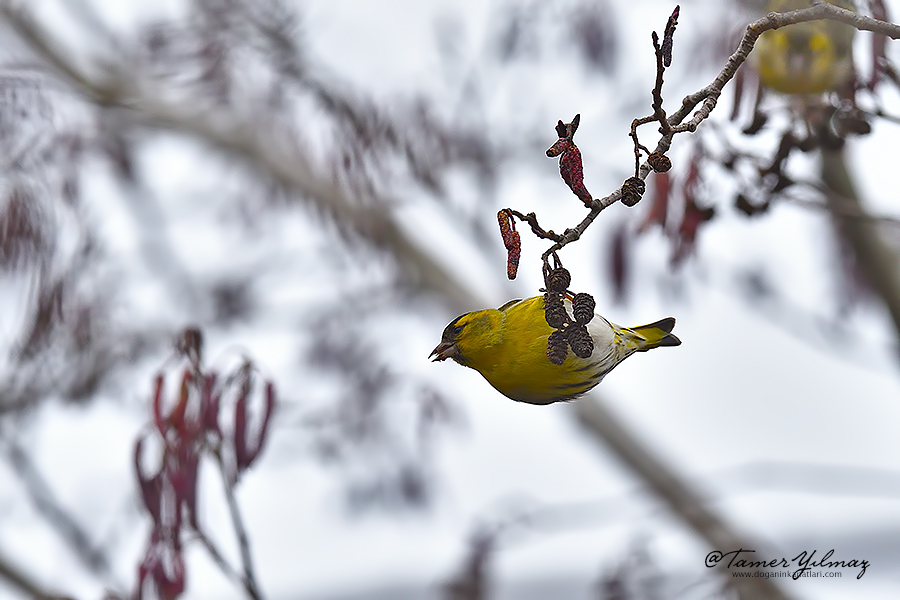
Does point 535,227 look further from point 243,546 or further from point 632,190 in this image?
point 243,546

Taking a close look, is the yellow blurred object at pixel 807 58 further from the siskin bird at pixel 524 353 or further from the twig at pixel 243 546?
the twig at pixel 243 546

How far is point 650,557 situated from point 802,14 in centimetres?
188

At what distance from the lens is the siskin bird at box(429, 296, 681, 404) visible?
4.71ft

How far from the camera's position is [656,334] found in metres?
1.74

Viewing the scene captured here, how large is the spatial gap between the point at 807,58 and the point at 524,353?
75 centimetres

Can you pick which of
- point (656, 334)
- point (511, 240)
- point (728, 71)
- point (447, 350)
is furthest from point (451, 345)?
point (728, 71)

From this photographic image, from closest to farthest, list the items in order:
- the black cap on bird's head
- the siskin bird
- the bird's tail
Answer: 1. the siskin bird
2. the black cap on bird's head
3. the bird's tail

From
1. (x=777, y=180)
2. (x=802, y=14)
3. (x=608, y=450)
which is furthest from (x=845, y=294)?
(x=802, y=14)

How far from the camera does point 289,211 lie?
3996mm

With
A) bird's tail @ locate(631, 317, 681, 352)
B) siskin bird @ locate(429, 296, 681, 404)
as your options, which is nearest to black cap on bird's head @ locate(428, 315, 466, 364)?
siskin bird @ locate(429, 296, 681, 404)

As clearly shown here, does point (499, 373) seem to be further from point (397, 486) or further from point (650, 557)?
point (397, 486)

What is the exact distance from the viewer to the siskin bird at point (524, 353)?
1436 mm

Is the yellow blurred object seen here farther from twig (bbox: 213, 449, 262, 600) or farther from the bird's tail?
twig (bbox: 213, 449, 262, 600)

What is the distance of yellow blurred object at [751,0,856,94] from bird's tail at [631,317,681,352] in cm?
49
